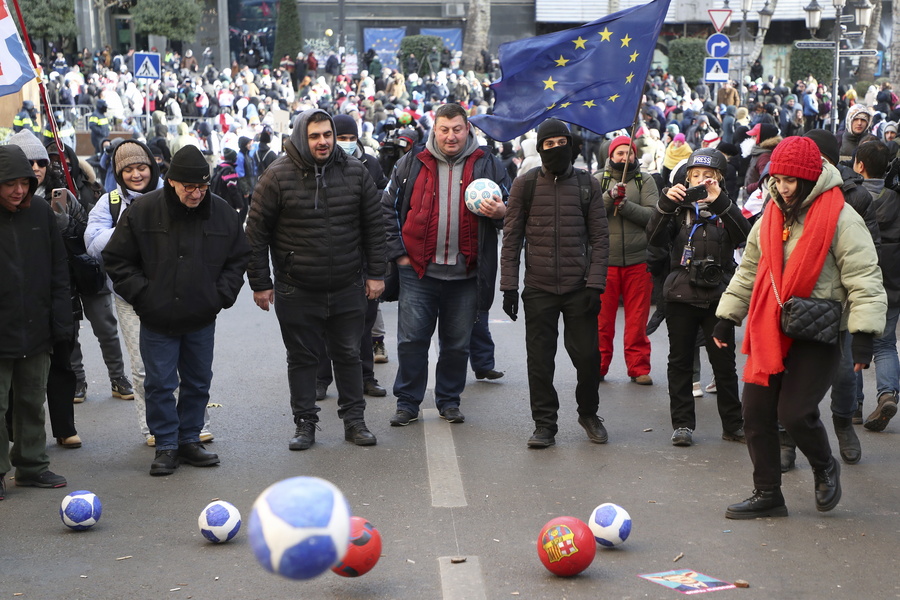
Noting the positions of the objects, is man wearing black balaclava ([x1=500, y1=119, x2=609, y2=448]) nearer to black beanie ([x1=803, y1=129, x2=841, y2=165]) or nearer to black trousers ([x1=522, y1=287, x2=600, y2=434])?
black trousers ([x1=522, y1=287, x2=600, y2=434])

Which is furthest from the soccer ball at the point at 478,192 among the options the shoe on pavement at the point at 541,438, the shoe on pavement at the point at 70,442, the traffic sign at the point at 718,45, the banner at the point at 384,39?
the banner at the point at 384,39

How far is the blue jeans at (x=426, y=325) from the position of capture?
7.70 metres

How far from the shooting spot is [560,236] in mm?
7039

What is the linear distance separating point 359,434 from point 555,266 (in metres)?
1.55

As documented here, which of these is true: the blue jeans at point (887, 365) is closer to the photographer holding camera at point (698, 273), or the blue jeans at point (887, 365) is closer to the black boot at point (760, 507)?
the photographer holding camera at point (698, 273)

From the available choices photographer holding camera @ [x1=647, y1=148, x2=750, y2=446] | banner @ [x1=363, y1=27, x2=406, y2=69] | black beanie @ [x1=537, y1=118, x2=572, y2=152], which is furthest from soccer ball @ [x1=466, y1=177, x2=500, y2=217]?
banner @ [x1=363, y1=27, x2=406, y2=69]

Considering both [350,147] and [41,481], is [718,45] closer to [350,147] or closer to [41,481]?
[350,147]

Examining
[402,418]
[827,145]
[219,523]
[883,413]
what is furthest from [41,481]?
[883,413]

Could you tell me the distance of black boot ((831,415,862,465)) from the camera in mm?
6715

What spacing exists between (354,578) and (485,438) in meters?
2.46

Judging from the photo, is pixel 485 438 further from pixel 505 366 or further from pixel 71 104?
pixel 71 104

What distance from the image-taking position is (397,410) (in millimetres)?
7770

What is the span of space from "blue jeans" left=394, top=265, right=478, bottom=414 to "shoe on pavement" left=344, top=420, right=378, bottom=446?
1.79 feet

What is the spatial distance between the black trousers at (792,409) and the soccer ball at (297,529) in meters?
2.89
